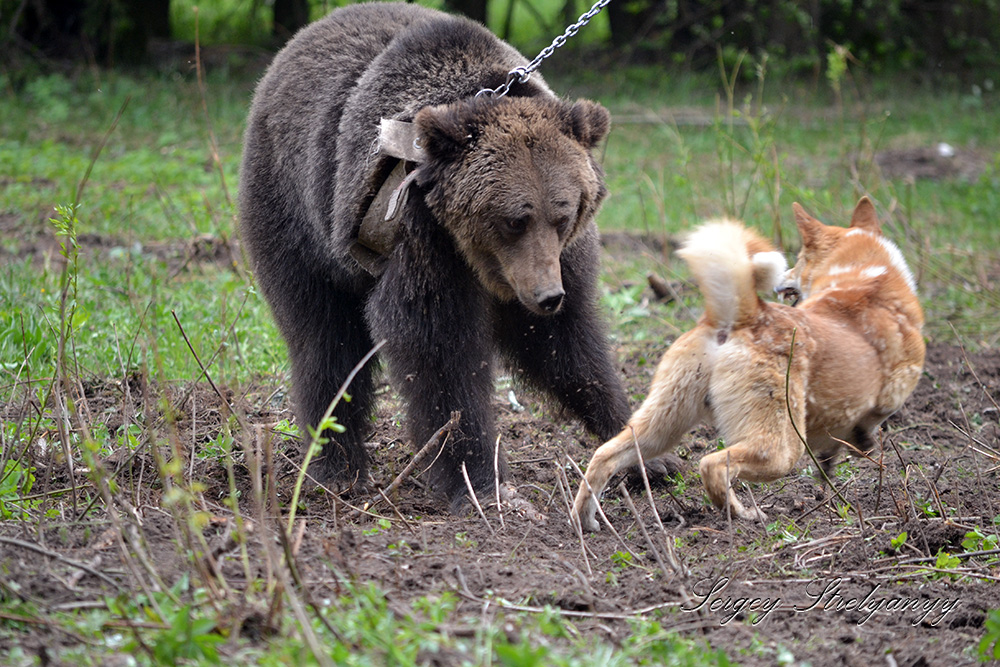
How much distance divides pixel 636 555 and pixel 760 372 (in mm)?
785

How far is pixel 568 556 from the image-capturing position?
130 inches

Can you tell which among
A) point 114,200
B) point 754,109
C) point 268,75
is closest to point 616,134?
point 754,109

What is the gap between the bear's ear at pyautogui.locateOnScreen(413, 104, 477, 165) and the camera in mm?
3641

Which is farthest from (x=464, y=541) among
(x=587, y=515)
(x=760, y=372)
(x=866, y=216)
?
(x=866, y=216)

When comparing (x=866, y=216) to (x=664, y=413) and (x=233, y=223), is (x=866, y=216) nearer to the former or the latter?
(x=664, y=413)

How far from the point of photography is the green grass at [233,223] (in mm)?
2445

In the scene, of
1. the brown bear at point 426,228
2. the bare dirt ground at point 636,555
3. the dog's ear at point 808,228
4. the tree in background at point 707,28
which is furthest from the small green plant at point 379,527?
the tree in background at point 707,28

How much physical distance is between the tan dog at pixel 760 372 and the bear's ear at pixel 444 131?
0.96m

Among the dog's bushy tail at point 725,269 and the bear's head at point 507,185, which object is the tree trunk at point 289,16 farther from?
the dog's bushy tail at point 725,269

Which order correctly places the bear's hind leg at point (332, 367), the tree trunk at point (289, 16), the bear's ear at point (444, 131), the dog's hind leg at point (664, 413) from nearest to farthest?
the dog's hind leg at point (664, 413)
the bear's ear at point (444, 131)
the bear's hind leg at point (332, 367)
the tree trunk at point (289, 16)

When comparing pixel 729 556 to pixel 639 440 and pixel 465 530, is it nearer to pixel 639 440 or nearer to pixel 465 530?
pixel 639 440

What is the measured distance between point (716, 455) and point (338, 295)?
2.01 metres

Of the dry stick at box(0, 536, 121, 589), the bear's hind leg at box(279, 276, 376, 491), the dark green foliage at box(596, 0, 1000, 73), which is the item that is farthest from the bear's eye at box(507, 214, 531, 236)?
the dark green foliage at box(596, 0, 1000, 73)

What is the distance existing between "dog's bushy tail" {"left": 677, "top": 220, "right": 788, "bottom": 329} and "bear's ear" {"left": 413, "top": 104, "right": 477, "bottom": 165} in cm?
97
